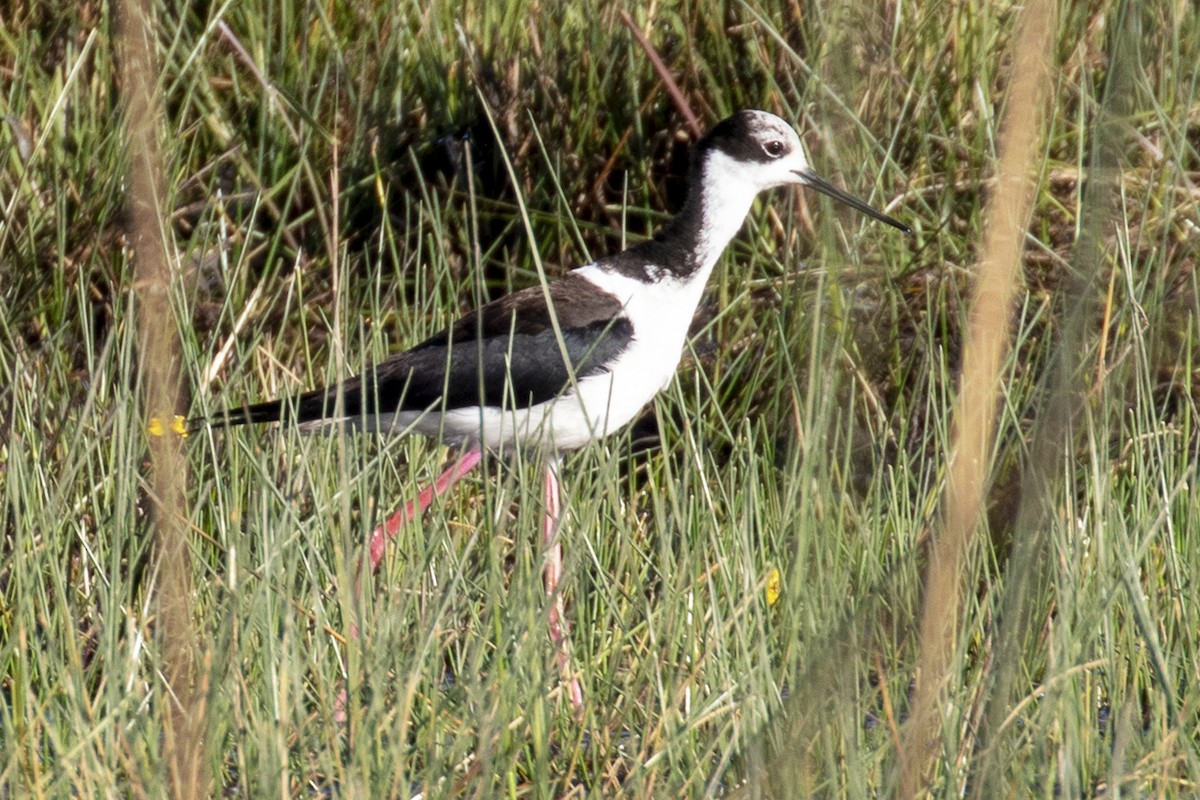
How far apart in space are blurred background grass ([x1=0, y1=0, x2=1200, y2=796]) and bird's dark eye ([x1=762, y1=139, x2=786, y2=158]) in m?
0.18

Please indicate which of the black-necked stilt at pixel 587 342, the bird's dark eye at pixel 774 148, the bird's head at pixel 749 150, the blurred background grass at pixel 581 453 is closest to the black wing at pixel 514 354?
the black-necked stilt at pixel 587 342

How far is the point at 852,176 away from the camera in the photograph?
1.97 ft

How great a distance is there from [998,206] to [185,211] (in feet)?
10.5

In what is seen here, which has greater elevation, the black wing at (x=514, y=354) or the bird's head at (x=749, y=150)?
the bird's head at (x=749, y=150)

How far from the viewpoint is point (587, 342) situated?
2.90 metres

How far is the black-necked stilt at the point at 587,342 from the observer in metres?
2.82

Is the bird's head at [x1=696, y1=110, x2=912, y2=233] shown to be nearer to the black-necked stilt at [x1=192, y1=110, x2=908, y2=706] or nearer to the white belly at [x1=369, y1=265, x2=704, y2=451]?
the black-necked stilt at [x1=192, y1=110, x2=908, y2=706]

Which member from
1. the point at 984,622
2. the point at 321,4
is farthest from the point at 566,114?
the point at 984,622

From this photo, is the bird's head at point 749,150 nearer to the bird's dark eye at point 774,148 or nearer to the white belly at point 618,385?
the bird's dark eye at point 774,148

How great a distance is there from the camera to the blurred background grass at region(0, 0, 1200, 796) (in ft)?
5.15

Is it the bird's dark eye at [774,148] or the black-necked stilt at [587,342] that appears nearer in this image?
the black-necked stilt at [587,342]

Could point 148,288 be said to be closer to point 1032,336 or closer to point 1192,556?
point 1192,556

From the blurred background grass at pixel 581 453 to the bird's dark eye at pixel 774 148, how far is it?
0.18m

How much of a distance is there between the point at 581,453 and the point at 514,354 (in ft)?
0.96
